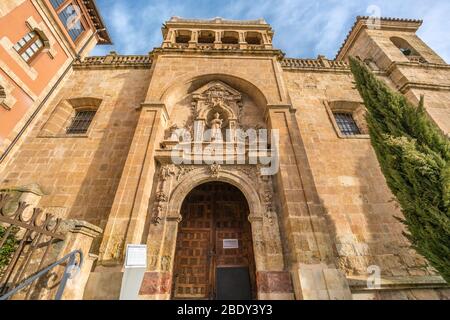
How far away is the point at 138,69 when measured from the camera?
31.9 ft

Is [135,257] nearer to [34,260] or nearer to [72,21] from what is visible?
[34,260]

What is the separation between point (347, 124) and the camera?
348 inches

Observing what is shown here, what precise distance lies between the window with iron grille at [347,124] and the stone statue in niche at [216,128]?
549 centimetres

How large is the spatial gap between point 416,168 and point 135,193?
23.9 ft

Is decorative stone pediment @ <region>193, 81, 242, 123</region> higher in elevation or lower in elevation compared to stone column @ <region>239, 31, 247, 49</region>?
lower

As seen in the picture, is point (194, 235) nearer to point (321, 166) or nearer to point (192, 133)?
point (192, 133)

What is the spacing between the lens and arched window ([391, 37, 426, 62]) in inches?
434

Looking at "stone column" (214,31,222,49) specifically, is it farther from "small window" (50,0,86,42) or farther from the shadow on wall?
"small window" (50,0,86,42)

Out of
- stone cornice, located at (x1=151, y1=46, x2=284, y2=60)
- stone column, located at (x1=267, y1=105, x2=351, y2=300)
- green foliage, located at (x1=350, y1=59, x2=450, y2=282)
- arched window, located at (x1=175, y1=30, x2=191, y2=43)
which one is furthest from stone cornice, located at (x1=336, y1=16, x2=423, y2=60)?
stone column, located at (x1=267, y1=105, x2=351, y2=300)

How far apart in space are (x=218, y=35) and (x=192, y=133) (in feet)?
23.0

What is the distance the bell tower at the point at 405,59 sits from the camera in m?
8.81

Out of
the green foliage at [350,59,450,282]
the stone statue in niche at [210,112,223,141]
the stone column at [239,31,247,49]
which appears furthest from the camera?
the stone column at [239,31,247,49]

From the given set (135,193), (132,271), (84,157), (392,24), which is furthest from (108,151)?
(392,24)

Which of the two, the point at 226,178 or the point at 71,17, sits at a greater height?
the point at 71,17
